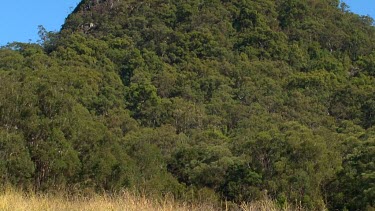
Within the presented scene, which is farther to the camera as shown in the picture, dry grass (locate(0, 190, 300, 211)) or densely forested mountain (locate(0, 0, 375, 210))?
densely forested mountain (locate(0, 0, 375, 210))

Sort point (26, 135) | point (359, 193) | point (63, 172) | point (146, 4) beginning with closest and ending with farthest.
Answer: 1. point (63, 172)
2. point (26, 135)
3. point (359, 193)
4. point (146, 4)

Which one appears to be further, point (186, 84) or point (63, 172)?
point (186, 84)

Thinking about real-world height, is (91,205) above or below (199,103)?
below

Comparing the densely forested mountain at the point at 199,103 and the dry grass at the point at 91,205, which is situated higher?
the densely forested mountain at the point at 199,103

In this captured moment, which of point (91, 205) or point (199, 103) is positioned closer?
point (91, 205)

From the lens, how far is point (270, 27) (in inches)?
3150

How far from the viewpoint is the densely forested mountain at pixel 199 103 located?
24578mm

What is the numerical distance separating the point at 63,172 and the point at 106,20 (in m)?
64.5

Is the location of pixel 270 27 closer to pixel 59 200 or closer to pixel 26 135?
pixel 26 135

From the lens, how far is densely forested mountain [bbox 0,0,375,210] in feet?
80.6

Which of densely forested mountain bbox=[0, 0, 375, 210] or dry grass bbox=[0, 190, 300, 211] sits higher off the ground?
densely forested mountain bbox=[0, 0, 375, 210]

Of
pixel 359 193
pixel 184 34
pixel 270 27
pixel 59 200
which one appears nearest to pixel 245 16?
pixel 270 27

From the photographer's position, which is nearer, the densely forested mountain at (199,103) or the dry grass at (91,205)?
the dry grass at (91,205)

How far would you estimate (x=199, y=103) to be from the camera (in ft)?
191
